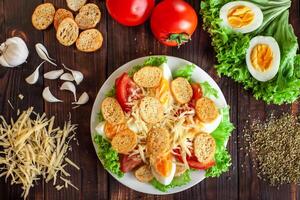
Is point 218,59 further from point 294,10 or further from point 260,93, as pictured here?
point 294,10

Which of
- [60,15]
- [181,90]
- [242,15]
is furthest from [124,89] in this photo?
[242,15]

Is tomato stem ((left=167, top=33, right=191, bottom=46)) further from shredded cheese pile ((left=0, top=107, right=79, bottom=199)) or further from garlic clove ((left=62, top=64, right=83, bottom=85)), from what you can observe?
shredded cheese pile ((left=0, top=107, right=79, bottom=199))

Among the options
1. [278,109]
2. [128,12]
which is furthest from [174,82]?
[278,109]

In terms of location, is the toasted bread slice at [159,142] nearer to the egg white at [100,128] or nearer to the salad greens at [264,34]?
the egg white at [100,128]

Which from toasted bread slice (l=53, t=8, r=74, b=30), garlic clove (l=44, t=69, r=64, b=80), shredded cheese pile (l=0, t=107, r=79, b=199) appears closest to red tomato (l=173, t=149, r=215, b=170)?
shredded cheese pile (l=0, t=107, r=79, b=199)

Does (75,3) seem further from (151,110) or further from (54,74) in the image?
(151,110)
